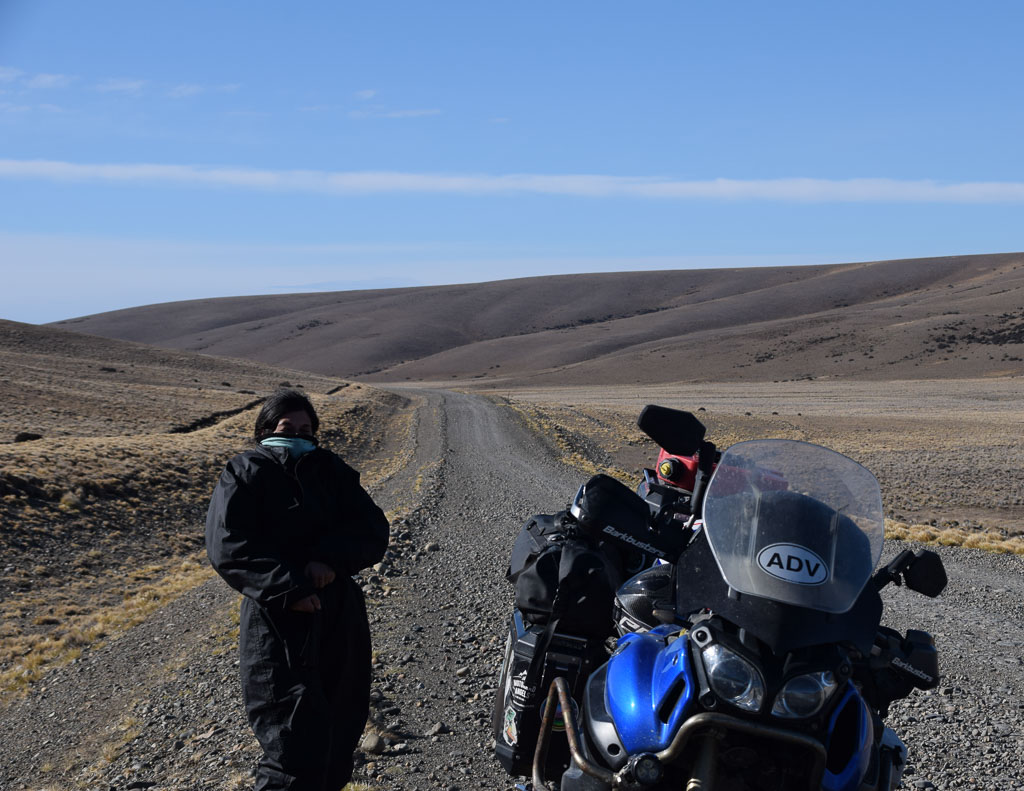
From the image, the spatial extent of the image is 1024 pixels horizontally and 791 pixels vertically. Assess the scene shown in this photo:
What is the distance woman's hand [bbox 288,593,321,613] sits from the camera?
3.60 meters

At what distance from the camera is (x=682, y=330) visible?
14500 centimetres

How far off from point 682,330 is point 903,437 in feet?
361

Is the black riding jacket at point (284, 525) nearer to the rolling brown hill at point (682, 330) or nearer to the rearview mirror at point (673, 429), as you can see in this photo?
the rearview mirror at point (673, 429)

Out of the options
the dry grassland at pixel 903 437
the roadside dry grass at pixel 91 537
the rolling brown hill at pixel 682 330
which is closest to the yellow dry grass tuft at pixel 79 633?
the roadside dry grass at pixel 91 537

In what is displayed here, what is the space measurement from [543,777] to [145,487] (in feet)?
57.1

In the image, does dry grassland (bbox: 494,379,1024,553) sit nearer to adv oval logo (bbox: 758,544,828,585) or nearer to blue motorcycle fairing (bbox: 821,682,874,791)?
blue motorcycle fairing (bbox: 821,682,874,791)

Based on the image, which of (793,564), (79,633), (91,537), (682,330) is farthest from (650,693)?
(682,330)

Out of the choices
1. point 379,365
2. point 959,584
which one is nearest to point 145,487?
point 959,584

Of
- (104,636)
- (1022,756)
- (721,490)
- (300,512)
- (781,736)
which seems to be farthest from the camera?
(104,636)

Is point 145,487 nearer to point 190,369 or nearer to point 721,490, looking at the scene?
point 721,490

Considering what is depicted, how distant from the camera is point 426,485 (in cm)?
1917

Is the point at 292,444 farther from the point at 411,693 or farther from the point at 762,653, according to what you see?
the point at 411,693

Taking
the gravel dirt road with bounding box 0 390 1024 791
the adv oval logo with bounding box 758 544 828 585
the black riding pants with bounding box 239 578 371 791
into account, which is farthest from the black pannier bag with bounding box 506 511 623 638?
the gravel dirt road with bounding box 0 390 1024 791

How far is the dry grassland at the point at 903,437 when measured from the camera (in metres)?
18.2
